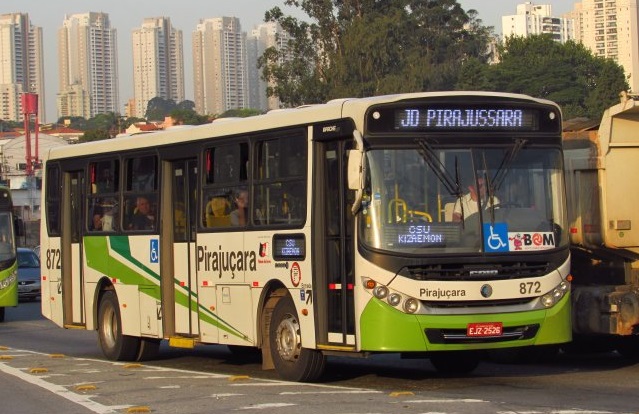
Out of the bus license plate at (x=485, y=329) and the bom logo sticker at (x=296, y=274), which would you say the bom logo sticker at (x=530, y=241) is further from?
the bom logo sticker at (x=296, y=274)

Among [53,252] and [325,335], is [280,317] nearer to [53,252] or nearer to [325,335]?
[325,335]

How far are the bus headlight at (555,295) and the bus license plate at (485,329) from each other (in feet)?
1.97

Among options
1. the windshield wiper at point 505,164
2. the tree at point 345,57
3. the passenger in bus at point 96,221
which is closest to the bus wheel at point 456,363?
the windshield wiper at point 505,164

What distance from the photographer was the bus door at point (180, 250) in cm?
1661

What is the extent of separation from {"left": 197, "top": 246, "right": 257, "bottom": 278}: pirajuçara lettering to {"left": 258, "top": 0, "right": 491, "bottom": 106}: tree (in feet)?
204

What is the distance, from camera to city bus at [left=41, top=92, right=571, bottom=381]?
1307 cm

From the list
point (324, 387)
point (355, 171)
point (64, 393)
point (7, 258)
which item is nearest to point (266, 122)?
point (355, 171)

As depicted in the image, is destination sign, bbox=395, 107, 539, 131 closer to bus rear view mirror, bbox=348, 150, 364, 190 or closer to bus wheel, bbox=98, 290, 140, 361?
bus rear view mirror, bbox=348, 150, 364, 190

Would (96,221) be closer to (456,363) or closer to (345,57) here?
(456,363)

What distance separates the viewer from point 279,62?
266ft

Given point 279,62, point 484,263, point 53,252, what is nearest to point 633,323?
point 484,263

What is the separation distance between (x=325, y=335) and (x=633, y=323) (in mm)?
3345

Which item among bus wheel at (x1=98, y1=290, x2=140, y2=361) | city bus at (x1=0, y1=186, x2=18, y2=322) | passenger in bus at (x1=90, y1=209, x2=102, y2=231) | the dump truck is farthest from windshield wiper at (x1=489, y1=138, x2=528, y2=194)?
city bus at (x1=0, y1=186, x2=18, y2=322)

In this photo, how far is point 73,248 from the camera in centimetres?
1988
